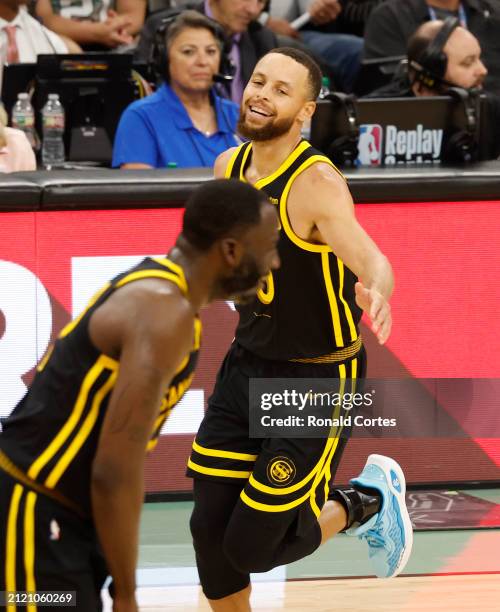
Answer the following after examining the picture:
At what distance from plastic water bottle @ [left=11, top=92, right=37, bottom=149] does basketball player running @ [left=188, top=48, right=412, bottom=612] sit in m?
2.79

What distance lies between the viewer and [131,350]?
265 centimetres

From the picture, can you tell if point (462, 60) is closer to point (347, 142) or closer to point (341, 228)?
point (347, 142)

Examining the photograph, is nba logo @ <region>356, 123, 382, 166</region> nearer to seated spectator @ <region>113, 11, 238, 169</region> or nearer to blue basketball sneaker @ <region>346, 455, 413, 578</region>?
seated spectator @ <region>113, 11, 238, 169</region>

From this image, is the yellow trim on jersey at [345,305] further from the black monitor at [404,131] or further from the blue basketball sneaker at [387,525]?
→ the black monitor at [404,131]

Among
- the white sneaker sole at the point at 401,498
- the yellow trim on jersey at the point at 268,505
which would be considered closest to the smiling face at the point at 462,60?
the white sneaker sole at the point at 401,498

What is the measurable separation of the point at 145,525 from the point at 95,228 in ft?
4.13

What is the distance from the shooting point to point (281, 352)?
4176mm

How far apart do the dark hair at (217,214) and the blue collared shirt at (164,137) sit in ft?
12.0

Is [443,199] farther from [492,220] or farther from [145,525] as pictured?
[145,525]

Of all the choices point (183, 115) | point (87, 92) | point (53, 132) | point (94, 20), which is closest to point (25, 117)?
point (53, 132)

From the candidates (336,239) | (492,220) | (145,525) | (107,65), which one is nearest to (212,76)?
(107,65)

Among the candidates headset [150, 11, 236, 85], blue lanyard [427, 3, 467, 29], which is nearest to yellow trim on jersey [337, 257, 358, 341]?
headset [150, 11, 236, 85]

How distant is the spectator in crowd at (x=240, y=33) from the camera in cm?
771

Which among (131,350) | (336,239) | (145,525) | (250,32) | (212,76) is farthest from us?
(250,32)
